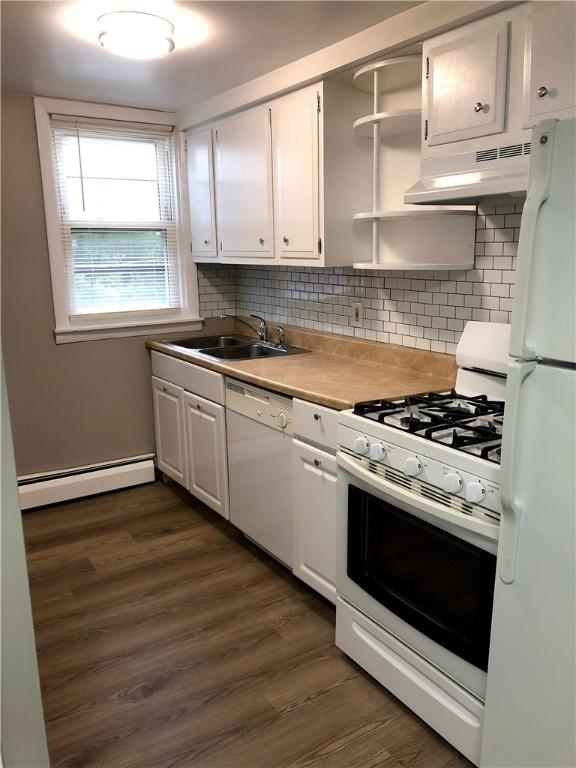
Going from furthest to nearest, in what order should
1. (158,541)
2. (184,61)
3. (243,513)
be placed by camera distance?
(158,541) < (243,513) < (184,61)

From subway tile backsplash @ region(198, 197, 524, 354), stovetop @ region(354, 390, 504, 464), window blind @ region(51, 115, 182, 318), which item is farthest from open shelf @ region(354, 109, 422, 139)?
window blind @ region(51, 115, 182, 318)

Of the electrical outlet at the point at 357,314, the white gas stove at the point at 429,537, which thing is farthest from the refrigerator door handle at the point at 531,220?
the electrical outlet at the point at 357,314

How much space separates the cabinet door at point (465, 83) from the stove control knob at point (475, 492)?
3.71ft

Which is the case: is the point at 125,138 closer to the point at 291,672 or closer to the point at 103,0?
the point at 103,0

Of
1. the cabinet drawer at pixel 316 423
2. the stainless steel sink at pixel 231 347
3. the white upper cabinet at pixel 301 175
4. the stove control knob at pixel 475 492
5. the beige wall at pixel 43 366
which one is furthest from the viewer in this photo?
the stainless steel sink at pixel 231 347

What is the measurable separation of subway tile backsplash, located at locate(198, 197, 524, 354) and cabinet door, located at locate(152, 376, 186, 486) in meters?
0.69

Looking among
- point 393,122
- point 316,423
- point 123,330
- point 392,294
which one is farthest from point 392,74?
point 123,330

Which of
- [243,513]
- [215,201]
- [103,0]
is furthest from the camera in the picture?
[215,201]

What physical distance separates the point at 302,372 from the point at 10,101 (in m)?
2.24

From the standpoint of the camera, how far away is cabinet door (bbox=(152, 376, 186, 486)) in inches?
144

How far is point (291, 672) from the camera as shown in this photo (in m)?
2.25

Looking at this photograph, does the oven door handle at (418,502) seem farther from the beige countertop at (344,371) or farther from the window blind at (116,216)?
the window blind at (116,216)

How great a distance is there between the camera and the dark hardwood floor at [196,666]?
1910 mm

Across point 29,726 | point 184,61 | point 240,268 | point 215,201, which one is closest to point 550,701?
point 29,726
